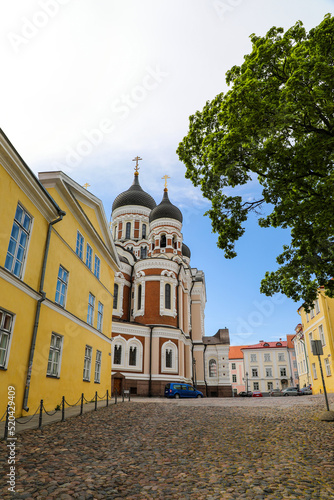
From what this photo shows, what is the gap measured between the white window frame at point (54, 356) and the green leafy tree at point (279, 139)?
6.72 metres

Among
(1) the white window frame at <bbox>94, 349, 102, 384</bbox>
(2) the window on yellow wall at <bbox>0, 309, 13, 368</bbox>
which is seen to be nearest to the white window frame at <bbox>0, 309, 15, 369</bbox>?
(2) the window on yellow wall at <bbox>0, 309, 13, 368</bbox>

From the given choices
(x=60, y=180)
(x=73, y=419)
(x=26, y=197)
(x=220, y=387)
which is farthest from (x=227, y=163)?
(x=220, y=387)

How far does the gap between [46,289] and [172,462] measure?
7.51m

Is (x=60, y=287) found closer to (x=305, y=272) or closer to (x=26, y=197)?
(x=26, y=197)

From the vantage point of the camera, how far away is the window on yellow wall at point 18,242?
9.66 metres

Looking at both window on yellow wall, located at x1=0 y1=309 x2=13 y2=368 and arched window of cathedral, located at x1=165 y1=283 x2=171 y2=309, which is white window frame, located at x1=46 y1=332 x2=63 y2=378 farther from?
arched window of cathedral, located at x1=165 y1=283 x2=171 y2=309

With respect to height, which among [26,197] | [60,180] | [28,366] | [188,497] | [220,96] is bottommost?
[188,497]

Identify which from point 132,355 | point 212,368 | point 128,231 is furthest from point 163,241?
point 212,368

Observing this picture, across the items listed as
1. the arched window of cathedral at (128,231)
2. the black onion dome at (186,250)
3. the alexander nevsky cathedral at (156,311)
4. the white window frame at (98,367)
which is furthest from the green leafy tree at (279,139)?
the black onion dome at (186,250)

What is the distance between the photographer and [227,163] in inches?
372

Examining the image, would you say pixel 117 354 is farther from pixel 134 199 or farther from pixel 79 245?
pixel 134 199

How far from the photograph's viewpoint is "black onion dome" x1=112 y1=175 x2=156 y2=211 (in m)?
47.6

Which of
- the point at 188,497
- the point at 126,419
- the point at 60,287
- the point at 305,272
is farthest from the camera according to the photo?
the point at 60,287

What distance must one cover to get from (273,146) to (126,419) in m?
8.94
